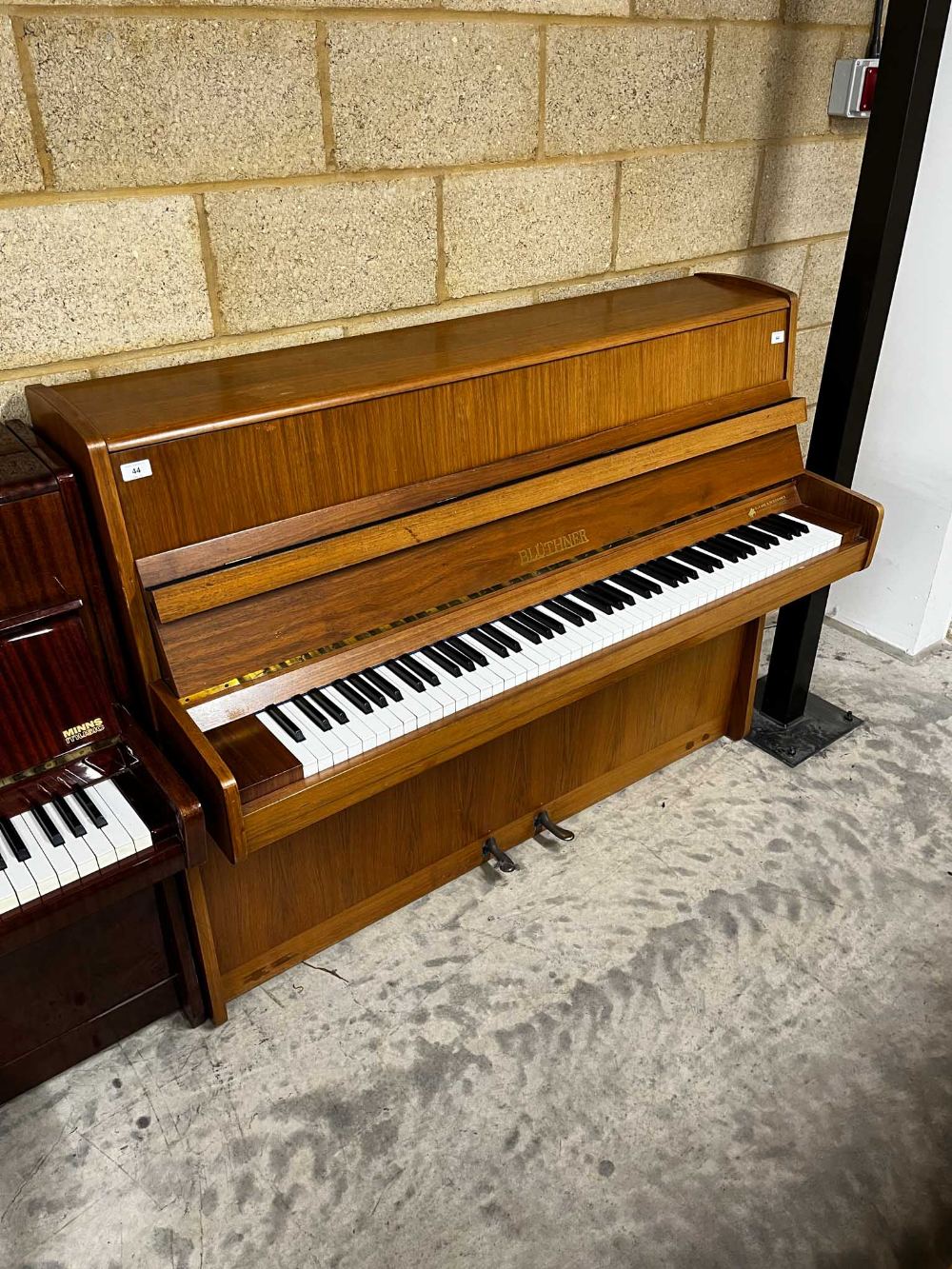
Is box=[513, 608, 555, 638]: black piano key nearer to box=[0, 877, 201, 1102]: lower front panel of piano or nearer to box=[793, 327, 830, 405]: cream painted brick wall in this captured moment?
box=[0, 877, 201, 1102]: lower front panel of piano

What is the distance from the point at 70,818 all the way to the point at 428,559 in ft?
2.52

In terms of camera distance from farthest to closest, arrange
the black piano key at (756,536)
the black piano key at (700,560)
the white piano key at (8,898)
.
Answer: the black piano key at (756,536) → the black piano key at (700,560) → the white piano key at (8,898)

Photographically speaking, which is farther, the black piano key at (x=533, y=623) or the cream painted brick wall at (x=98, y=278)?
the black piano key at (x=533, y=623)

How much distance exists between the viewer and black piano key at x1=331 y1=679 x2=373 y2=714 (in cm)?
165

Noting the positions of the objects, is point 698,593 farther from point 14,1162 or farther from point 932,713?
point 14,1162

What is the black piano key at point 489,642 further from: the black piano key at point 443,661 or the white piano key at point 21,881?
the white piano key at point 21,881

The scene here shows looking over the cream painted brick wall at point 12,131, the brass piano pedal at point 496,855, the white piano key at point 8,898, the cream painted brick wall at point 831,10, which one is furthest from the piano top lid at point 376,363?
the brass piano pedal at point 496,855

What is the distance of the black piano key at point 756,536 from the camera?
224cm

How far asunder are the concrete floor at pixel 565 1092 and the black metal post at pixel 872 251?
745mm

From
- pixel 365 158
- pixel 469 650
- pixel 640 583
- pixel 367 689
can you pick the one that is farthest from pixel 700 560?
pixel 365 158

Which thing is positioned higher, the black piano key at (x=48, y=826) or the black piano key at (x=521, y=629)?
the black piano key at (x=521, y=629)

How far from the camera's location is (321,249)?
1995 mm

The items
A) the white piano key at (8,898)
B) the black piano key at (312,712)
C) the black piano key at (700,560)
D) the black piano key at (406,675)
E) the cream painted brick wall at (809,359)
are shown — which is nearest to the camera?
the white piano key at (8,898)

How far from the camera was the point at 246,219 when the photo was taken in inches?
74.0
